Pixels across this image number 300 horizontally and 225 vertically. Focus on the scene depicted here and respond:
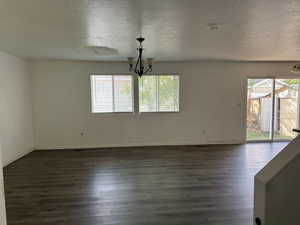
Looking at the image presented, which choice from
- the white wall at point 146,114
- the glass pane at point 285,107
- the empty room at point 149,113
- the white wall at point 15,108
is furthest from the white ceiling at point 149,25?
the glass pane at point 285,107

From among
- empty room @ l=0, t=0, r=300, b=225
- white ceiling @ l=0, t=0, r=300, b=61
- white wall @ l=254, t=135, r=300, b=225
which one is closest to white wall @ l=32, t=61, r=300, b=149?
empty room @ l=0, t=0, r=300, b=225

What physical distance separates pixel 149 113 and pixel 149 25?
3223 mm

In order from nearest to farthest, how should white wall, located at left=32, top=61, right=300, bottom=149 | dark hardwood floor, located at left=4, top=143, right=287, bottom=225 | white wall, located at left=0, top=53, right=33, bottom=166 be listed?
dark hardwood floor, located at left=4, top=143, right=287, bottom=225 → white wall, located at left=0, top=53, right=33, bottom=166 → white wall, located at left=32, top=61, right=300, bottom=149

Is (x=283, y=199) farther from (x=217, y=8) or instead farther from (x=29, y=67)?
(x=29, y=67)

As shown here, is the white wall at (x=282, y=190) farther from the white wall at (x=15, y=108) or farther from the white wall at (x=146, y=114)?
the white wall at (x=15, y=108)

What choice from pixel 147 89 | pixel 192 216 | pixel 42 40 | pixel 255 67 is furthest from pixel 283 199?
pixel 255 67

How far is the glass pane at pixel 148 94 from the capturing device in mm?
5539

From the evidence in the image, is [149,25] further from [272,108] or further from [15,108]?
[272,108]

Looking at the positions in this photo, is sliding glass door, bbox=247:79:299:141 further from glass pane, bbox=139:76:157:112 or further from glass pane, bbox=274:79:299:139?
glass pane, bbox=139:76:157:112

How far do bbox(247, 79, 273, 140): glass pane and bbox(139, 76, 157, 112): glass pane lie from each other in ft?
9.44

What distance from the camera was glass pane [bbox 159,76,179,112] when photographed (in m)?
5.62

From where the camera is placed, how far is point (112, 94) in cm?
550

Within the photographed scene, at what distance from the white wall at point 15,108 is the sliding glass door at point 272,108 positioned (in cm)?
628

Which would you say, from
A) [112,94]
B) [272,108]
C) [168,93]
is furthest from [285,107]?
[112,94]
